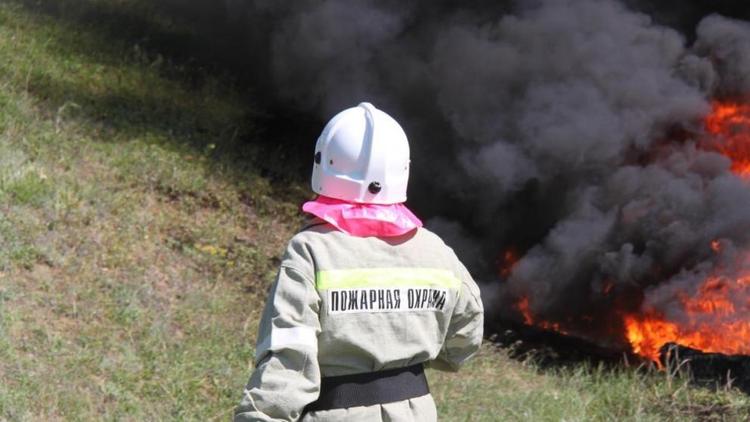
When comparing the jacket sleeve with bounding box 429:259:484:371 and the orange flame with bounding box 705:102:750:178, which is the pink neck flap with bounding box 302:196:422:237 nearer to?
the jacket sleeve with bounding box 429:259:484:371

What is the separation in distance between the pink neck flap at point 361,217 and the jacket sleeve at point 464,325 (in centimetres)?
28

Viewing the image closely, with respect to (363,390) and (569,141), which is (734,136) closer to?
(569,141)

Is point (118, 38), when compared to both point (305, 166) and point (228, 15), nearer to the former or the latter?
point (228, 15)

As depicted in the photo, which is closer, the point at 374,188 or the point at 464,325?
the point at 374,188

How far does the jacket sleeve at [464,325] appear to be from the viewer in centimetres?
346

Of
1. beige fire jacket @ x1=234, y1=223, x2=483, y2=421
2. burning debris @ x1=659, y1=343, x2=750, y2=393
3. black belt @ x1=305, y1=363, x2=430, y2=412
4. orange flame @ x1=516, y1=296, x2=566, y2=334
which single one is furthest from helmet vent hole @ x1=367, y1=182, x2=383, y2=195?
orange flame @ x1=516, y1=296, x2=566, y2=334

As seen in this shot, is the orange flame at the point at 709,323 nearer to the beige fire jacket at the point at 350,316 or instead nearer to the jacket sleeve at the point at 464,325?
the jacket sleeve at the point at 464,325

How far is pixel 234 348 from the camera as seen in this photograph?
6605 millimetres

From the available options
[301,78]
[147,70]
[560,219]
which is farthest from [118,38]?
[560,219]

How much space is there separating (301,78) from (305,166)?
949 millimetres

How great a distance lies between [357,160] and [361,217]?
16 centimetres

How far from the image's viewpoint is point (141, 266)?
7.22 meters

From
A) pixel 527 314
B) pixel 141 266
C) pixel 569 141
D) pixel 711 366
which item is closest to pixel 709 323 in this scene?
pixel 711 366

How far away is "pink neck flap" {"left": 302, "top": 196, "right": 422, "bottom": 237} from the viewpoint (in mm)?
3195
